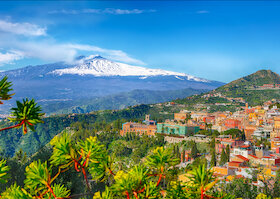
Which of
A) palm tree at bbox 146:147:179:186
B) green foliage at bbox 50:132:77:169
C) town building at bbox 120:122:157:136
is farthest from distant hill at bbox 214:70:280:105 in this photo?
green foliage at bbox 50:132:77:169

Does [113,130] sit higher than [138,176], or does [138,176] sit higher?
[138,176]

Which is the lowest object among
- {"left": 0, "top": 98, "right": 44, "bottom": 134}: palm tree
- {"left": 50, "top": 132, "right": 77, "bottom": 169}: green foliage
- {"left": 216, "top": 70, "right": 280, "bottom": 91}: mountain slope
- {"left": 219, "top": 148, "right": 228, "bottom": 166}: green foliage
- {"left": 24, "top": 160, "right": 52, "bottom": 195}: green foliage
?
{"left": 219, "top": 148, "right": 228, "bottom": 166}: green foliage

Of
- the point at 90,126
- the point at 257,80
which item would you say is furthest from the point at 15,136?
the point at 257,80

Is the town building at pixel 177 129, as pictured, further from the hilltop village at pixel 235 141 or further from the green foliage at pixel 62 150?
the green foliage at pixel 62 150

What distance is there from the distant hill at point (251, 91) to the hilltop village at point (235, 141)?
28982 millimetres

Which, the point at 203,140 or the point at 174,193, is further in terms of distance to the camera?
the point at 203,140

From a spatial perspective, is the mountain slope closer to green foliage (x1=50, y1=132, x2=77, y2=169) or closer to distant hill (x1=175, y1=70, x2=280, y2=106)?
distant hill (x1=175, y1=70, x2=280, y2=106)

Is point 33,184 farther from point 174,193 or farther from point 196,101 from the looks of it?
point 196,101

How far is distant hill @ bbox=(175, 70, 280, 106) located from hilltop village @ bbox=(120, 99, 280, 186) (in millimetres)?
28982

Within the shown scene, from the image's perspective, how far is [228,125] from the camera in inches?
1704

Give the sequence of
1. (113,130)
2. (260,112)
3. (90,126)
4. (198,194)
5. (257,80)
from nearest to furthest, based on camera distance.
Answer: (198,194)
(113,130)
(260,112)
(90,126)
(257,80)

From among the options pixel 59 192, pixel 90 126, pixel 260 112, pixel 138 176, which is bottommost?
pixel 90 126

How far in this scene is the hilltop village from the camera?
21734mm

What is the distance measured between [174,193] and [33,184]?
1.22m
